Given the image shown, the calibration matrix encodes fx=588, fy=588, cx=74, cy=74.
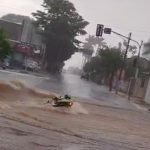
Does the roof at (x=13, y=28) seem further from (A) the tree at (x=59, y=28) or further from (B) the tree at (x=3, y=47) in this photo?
(B) the tree at (x=3, y=47)

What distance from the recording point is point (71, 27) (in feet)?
356

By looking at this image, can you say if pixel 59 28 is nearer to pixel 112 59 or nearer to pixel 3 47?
pixel 112 59

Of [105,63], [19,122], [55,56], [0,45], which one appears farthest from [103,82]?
[19,122]

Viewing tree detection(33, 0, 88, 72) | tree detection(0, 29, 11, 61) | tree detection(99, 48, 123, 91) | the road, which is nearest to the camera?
the road

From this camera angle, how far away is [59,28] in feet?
352

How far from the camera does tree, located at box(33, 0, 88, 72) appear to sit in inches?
4210

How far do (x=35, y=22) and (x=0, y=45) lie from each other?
6090 centimetres

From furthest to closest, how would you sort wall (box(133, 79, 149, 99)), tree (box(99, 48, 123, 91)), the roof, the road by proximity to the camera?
the roof, tree (box(99, 48, 123, 91)), wall (box(133, 79, 149, 99)), the road

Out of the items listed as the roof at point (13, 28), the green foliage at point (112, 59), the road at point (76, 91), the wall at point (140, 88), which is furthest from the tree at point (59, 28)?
the road at point (76, 91)

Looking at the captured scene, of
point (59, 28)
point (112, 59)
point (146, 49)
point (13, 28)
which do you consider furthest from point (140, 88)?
point (13, 28)

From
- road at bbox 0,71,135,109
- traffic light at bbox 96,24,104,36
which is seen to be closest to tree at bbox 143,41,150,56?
road at bbox 0,71,135,109

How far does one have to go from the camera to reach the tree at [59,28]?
351 ft

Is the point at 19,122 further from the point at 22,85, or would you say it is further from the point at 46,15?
the point at 46,15

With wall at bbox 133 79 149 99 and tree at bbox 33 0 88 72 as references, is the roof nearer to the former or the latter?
tree at bbox 33 0 88 72
